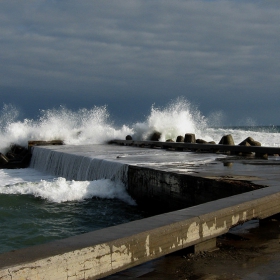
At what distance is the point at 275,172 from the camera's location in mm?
7609

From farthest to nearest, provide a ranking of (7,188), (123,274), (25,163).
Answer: (25,163)
(7,188)
(123,274)

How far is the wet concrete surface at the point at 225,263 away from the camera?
304 centimetres

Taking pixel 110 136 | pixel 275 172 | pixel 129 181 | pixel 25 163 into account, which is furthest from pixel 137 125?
pixel 275 172

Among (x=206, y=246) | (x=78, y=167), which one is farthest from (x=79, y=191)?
(x=206, y=246)

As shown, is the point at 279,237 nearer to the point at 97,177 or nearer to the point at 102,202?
the point at 102,202

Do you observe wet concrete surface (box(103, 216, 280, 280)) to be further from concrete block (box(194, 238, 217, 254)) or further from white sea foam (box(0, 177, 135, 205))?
white sea foam (box(0, 177, 135, 205))

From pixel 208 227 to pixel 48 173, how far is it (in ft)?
39.0

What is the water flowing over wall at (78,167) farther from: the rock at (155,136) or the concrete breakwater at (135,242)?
the rock at (155,136)

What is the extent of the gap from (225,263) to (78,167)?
9.03m

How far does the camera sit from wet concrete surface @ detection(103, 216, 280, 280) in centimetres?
304

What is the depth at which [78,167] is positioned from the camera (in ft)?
39.4

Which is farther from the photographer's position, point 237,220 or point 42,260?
point 237,220

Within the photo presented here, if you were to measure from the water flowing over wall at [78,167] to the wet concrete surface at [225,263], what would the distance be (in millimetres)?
5538

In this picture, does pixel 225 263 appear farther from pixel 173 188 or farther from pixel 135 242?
pixel 173 188
